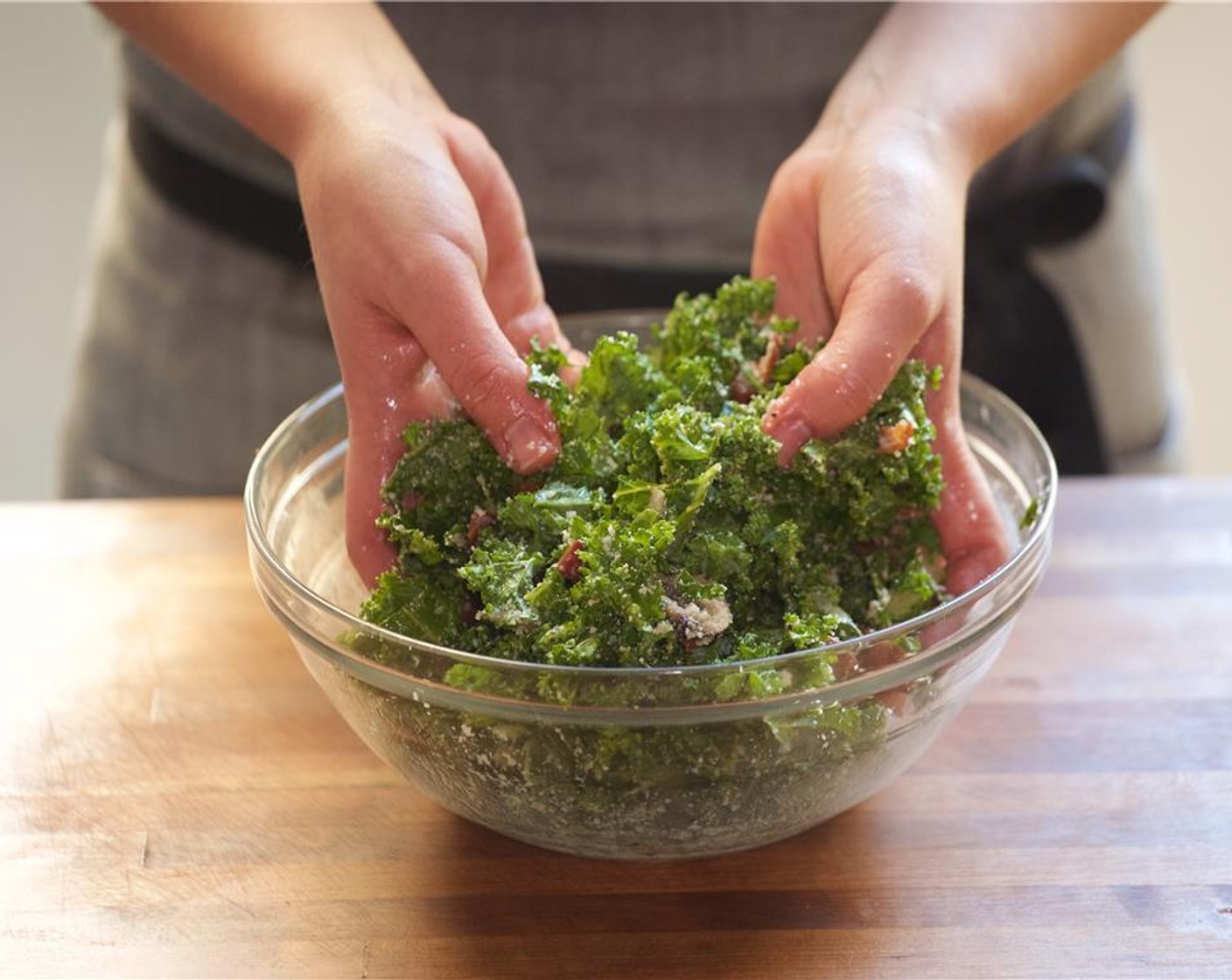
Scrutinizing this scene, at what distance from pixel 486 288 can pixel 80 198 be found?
2.62 metres

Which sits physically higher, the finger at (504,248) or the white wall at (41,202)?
the finger at (504,248)

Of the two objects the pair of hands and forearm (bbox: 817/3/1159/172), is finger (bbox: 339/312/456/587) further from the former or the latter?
forearm (bbox: 817/3/1159/172)

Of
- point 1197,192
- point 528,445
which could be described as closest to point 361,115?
point 528,445

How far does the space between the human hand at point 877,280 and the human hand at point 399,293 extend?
0.31 metres

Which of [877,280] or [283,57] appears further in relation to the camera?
[283,57]

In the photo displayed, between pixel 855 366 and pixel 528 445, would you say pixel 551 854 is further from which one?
pixel 855 366

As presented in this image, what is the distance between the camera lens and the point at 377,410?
1.60 metres

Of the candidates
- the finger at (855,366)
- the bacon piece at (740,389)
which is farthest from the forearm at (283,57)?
the finger at (855,366)

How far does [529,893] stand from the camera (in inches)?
56.9

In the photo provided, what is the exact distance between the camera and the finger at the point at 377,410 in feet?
5.22

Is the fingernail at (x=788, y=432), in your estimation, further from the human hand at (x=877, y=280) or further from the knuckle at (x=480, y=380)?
the knuckle at (x=480, y=380)

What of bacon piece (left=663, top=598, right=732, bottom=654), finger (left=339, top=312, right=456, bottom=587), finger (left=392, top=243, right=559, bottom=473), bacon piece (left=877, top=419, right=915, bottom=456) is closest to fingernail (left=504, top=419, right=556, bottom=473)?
finger (left=392, top=243, right=559, bottom=473)

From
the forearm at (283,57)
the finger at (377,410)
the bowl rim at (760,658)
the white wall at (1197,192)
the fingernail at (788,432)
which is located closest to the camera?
the bowl rim at (760,658)

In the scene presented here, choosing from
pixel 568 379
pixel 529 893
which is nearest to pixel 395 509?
pixel 568 379
